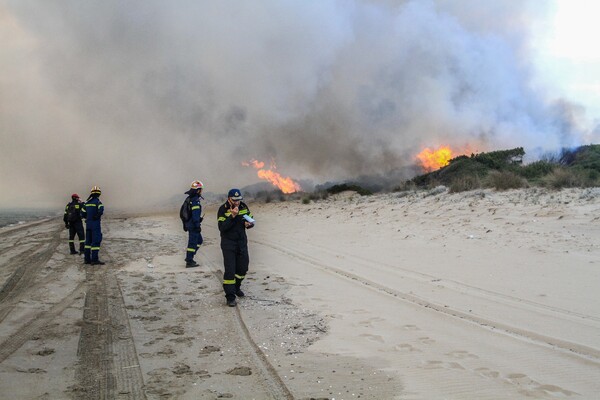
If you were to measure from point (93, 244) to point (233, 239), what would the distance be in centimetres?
522

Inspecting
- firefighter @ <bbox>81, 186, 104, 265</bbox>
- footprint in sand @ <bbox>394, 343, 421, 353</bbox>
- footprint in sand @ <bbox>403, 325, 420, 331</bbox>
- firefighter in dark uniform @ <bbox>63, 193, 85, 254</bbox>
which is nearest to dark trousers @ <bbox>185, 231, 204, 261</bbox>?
firefighter @ <bbox>81, 186, 104, 265</bbox>

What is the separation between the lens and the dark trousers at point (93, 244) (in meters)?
10.2

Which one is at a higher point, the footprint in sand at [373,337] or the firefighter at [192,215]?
the firefighter at [192,215]

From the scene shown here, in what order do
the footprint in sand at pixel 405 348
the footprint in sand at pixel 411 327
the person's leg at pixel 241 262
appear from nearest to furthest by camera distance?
the footprint in sand at pixel 405 348, the footprint in sand at pixel 411 327, the person's leg at pixel 241 262

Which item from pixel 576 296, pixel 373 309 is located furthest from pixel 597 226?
pixel 373 309

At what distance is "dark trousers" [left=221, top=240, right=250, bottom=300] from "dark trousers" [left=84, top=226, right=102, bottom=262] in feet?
16.4

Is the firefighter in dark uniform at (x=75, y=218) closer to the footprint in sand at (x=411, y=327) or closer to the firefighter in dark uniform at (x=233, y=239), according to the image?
the firefighter in dark uniform at (x=233, y=239)

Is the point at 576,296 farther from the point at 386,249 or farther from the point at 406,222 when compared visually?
the point at 406,222

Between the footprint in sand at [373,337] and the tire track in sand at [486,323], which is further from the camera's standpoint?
the footprint in sand at [373,337]

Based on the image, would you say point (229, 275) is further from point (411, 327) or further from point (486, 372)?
point (486, 372)

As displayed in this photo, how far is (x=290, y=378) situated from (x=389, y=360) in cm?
104

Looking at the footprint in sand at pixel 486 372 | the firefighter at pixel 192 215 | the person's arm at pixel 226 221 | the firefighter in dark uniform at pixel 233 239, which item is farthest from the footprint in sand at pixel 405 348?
the firefighter at pixel 192 215

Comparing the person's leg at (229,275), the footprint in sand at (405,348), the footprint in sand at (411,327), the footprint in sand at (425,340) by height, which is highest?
the person's leg at (229,275)

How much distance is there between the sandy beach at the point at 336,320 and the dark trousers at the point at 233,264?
12.5 inches
